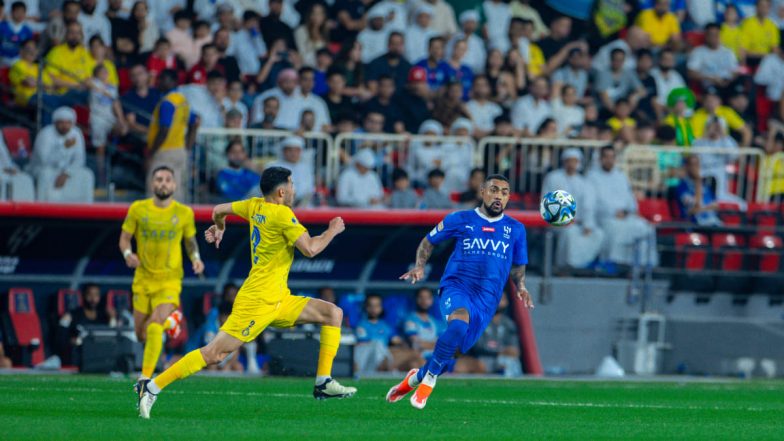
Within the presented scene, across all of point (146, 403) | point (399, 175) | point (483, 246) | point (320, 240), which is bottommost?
point (146, 403)

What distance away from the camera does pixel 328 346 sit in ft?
38.6

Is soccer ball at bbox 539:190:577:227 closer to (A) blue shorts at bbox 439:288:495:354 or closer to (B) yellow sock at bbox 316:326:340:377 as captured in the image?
(A) blue shorts at bbox 439:288:495:354

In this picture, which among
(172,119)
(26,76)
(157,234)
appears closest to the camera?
(157,234)

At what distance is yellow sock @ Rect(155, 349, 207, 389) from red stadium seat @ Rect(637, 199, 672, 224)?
11.9 meters

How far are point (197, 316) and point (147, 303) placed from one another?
4.49 m

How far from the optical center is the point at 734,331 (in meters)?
21.0

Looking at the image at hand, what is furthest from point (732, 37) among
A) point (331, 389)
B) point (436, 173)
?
point (331, 389)

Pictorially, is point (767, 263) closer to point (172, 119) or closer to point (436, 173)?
point (436, 173)

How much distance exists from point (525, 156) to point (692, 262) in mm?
2988

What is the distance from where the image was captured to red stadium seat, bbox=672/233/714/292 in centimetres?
2122

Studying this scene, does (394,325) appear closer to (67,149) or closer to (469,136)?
(469,136)

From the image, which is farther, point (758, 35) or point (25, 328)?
point (758, 35)

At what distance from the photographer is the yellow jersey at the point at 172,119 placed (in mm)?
18047

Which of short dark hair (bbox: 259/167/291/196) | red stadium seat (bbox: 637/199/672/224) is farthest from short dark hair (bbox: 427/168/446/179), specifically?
short dark hair (bbox: 259/167/291/196)
